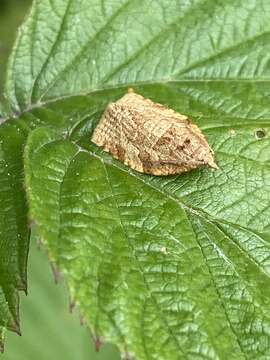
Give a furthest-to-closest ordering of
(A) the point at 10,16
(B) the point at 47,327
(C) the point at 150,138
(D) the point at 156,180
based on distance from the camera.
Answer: (A) the point at 10,16, (B) the point at 47,327, (C) the point at 150,138, (D) the point at 156,180

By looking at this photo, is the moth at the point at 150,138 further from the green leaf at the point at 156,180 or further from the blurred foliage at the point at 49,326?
the blurred foliage at the point at 49,326

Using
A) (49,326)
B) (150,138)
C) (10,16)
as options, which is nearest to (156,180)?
(150,138)

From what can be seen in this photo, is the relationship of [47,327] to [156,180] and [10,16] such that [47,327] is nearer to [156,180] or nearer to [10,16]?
[156,180]

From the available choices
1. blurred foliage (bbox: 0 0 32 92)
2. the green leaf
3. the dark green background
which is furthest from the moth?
blurred foliage (bbox: 0 0 32 92)

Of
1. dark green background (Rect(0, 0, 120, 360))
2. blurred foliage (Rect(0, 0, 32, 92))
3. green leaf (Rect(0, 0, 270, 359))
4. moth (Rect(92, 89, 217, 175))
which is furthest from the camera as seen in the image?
blurred foliage (Rect(0, 0, 32, 92))

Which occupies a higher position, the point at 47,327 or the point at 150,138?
the point at 150,138

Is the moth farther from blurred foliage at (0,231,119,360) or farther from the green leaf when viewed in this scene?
blurred foliage at (0,231,119,360)

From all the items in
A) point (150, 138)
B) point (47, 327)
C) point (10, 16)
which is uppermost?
point (10, 16)

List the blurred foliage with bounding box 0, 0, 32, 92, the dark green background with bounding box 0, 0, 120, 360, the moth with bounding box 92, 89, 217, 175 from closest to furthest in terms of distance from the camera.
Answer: the moth with bounding box 92, 89, 217, 175, the dark green background with bounding box 0, 0, 120, 360, the blurred foliage with bounding box 0, 0, 32, 92
